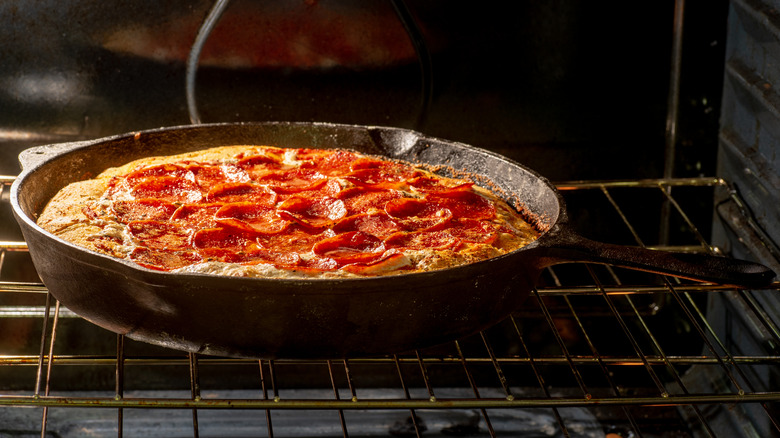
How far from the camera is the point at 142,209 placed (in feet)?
5.45

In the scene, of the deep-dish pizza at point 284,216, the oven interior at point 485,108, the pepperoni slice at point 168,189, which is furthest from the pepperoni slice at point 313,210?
the oven interior at point 485,108

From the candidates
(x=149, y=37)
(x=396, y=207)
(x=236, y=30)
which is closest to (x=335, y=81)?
(x=236, y=30)

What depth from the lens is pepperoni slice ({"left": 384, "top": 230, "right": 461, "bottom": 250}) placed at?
4.99ft

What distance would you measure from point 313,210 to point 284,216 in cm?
10

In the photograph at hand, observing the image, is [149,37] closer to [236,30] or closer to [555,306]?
[236,30]

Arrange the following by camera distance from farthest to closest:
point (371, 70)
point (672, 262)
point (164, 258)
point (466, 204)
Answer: point (371, 70) < point (466, 204) < point (164, 258) < point (672, 262)

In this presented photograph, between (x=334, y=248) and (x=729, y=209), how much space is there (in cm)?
132

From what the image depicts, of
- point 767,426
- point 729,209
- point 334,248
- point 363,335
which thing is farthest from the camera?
point 729,209

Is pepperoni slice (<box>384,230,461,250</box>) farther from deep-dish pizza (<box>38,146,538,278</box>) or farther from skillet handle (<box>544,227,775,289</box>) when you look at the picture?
skillet handle (<box>544,227,775,289</box>)

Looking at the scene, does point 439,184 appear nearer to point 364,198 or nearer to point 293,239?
point 364,198

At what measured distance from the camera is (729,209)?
2.19m

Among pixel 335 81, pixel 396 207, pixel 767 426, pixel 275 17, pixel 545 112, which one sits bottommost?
pixel 767 426

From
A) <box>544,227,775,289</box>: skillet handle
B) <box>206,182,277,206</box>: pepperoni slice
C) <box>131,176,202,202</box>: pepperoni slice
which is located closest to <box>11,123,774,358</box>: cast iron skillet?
<box>544,227,775,289</box>: skillet handle

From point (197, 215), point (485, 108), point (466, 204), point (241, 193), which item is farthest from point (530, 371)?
point (197, 215)
